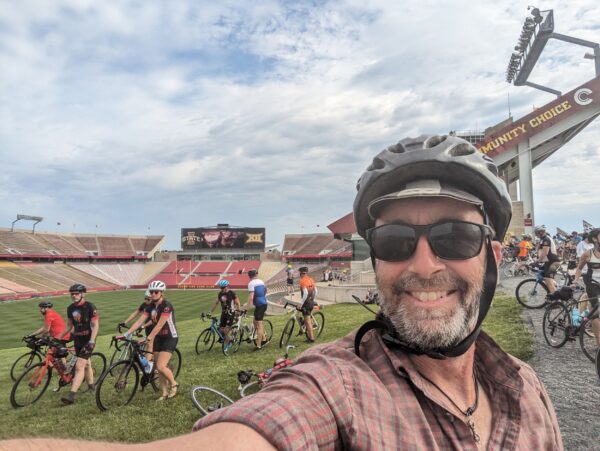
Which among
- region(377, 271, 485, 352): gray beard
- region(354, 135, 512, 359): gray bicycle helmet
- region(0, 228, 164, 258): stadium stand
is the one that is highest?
region(0, 228, 164, 258): stadium stand

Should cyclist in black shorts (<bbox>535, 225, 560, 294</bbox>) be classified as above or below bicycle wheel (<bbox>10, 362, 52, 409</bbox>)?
above

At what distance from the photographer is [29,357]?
381 inches

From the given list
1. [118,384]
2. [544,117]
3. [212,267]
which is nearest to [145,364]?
[118,384]

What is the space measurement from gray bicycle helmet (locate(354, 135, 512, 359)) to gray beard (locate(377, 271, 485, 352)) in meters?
0.07

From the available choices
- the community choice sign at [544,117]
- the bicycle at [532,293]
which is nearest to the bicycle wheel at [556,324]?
the bicycle at [532,293]

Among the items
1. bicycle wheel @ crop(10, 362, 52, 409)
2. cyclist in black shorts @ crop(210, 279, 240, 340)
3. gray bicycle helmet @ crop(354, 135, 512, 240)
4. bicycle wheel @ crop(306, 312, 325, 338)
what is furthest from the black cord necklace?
bicycle wheel @ crop(306, 312, 325, 338)

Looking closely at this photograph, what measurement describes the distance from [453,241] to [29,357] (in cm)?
1143

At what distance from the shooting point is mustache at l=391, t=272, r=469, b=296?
56.9 inches

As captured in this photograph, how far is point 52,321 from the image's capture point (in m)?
8.90

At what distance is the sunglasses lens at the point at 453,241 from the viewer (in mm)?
1491

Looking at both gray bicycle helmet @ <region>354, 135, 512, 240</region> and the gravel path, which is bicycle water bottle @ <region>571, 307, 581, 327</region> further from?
gray bicycle helmet @ <region>354, 135, 512, 240</region>

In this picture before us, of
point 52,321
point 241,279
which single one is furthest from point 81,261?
point 52,321

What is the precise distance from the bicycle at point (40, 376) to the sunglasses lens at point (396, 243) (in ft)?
26.4

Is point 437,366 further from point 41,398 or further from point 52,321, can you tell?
point 52,321
